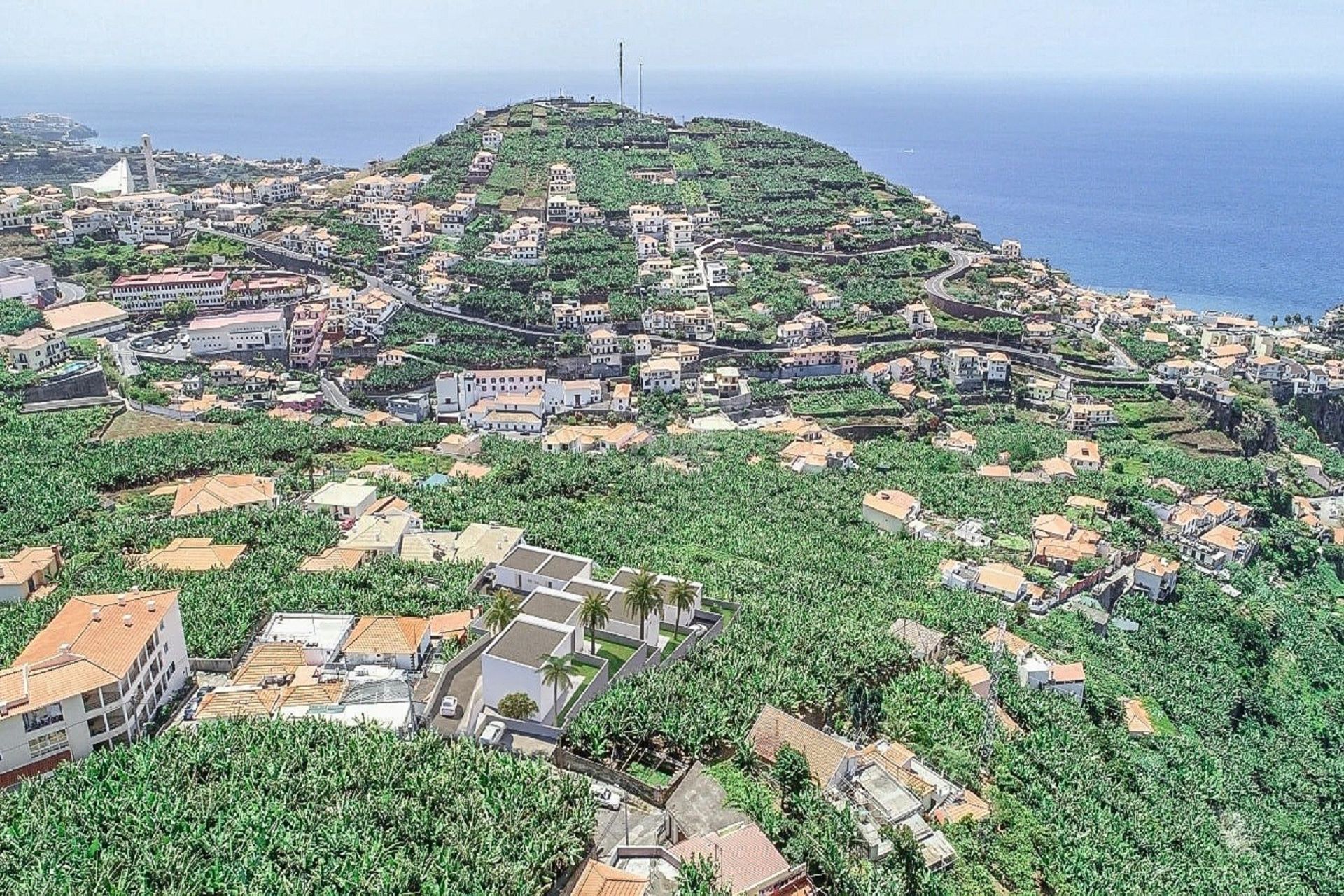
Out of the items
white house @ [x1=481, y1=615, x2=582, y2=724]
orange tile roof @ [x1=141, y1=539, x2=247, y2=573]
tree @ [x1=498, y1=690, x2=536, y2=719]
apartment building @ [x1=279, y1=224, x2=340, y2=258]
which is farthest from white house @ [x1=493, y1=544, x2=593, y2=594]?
apartment building @ [x1=279, y1=224, x2=340, y2=258]

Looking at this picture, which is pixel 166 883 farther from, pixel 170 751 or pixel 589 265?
pixel 589 265

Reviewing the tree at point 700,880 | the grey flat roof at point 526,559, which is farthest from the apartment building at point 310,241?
the tree at point 700,880

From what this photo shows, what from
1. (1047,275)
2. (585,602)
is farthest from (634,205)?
(585,602)

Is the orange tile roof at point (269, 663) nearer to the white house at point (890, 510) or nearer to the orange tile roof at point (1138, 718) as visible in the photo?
the orange tile roof at point (1138, 718)

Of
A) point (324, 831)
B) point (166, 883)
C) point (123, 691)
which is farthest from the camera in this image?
point (123, 691)

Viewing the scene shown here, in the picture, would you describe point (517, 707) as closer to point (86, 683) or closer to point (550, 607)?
point (550, 607)
